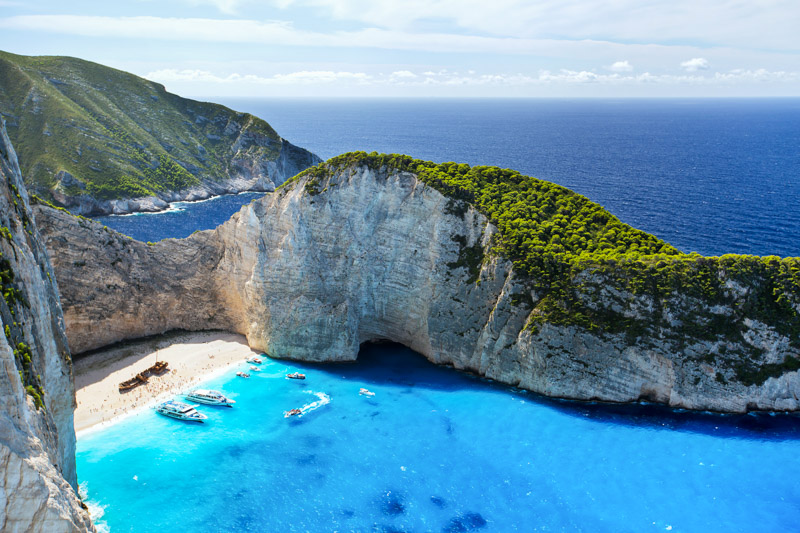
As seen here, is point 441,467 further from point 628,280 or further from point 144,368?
point 144,368

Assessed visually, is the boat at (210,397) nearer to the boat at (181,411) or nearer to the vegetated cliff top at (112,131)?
the boat at (181,411)

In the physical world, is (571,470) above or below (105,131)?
below

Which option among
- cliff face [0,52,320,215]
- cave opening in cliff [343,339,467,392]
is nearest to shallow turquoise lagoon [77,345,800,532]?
cave opening in cliff [343,339,467,392]

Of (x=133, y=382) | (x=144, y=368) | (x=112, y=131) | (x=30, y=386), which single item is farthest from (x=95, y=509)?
(x=112, y=131)

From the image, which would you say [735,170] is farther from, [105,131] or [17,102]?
[17,102]

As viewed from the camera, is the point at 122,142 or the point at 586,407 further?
the point at 122,142

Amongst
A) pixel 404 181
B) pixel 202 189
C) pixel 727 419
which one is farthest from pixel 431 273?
pixel 202 189

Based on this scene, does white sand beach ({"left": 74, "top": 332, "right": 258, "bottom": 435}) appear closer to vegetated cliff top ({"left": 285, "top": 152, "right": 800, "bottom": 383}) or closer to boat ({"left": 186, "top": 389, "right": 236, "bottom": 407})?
boat ({"left": 186, "top": 389, "right": 236, "bottom": 407})
